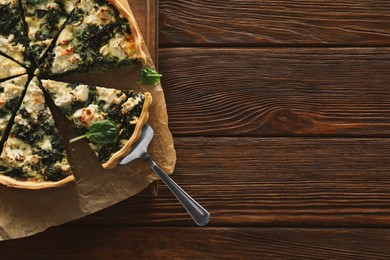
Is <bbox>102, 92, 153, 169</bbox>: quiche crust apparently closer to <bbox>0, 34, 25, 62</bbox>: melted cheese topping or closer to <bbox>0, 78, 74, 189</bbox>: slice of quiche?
<bbox>0, 78, 74, 189</bbox>: slice of quiche

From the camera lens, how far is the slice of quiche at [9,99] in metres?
3.11

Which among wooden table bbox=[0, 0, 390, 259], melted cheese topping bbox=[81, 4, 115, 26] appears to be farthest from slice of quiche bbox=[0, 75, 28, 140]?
wooden table bbox=[0, 0, 390, 259]

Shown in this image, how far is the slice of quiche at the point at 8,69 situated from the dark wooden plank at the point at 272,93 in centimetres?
70

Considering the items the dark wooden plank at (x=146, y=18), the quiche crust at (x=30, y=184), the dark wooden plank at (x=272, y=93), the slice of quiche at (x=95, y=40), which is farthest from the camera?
the dark wooden plank at (x=272, y=93)

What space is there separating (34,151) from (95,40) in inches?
22.4

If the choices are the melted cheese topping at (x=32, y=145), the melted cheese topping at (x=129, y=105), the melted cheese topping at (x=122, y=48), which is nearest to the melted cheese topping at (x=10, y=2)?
the melted cheese topping at (x=32, y=145)

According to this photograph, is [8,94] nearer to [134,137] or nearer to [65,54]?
[65,54]

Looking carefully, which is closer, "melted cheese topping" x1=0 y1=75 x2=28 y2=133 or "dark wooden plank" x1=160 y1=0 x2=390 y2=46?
"melted cheese topping" x1=0 y1=75 x2=28 y2=133

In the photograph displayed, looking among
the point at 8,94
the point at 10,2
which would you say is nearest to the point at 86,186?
the point at 8,94

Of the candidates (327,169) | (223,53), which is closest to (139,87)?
(223,53)

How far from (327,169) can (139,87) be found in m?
1.01

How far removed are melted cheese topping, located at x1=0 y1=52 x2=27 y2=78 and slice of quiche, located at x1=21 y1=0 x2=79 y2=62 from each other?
0.10 metres

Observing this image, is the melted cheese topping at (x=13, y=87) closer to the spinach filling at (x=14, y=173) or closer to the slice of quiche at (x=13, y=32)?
the slice of quiche at (x=13, y=32)

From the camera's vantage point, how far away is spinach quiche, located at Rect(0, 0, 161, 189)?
121 inches
